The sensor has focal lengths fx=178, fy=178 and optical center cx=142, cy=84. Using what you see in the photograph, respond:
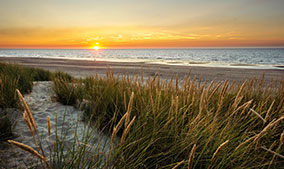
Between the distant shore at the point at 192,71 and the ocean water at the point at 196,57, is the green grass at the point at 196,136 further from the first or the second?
the ocean water at the point at 196,57

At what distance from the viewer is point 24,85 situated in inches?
159

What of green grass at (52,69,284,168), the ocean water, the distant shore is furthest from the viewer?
the ocean water

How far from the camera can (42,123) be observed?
2.76 m

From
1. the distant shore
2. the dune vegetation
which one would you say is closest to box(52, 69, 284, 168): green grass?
the dune vegetation

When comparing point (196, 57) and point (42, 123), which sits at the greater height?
point (196, 57)

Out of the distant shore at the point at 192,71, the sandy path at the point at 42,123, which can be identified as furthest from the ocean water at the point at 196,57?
the sandy path at the point at 42,123

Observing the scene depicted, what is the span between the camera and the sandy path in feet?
6.35

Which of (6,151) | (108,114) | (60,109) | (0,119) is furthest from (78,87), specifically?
(6,151)

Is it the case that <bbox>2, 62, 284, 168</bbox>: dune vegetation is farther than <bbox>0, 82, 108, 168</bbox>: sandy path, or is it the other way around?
<bbox>0, 82, 108, 168</bbox>: sandy path

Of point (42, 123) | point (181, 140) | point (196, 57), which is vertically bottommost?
point (42, 123)

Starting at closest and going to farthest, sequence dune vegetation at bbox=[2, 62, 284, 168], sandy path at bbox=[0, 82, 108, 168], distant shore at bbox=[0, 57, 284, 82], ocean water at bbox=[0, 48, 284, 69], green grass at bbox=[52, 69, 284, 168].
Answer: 1. dune vegetation at bbox=[2, 62, 284, 168]
2. green grass at bbox=[52, 69, 284, 168]
3. sandy path at bbox=[0, 82, 108, 168]
4. distant shore at bbox=[0, 57, 284, 82]
5. ocean water at bbox=[0, 48, 284, 69]

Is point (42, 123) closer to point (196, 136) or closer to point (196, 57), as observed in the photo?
point (196, 136)

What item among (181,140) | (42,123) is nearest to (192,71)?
(42,123)

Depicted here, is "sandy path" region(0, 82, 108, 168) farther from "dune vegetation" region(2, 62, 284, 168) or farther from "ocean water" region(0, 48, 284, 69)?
"ocean water" region(0, 48, 284, 69)
